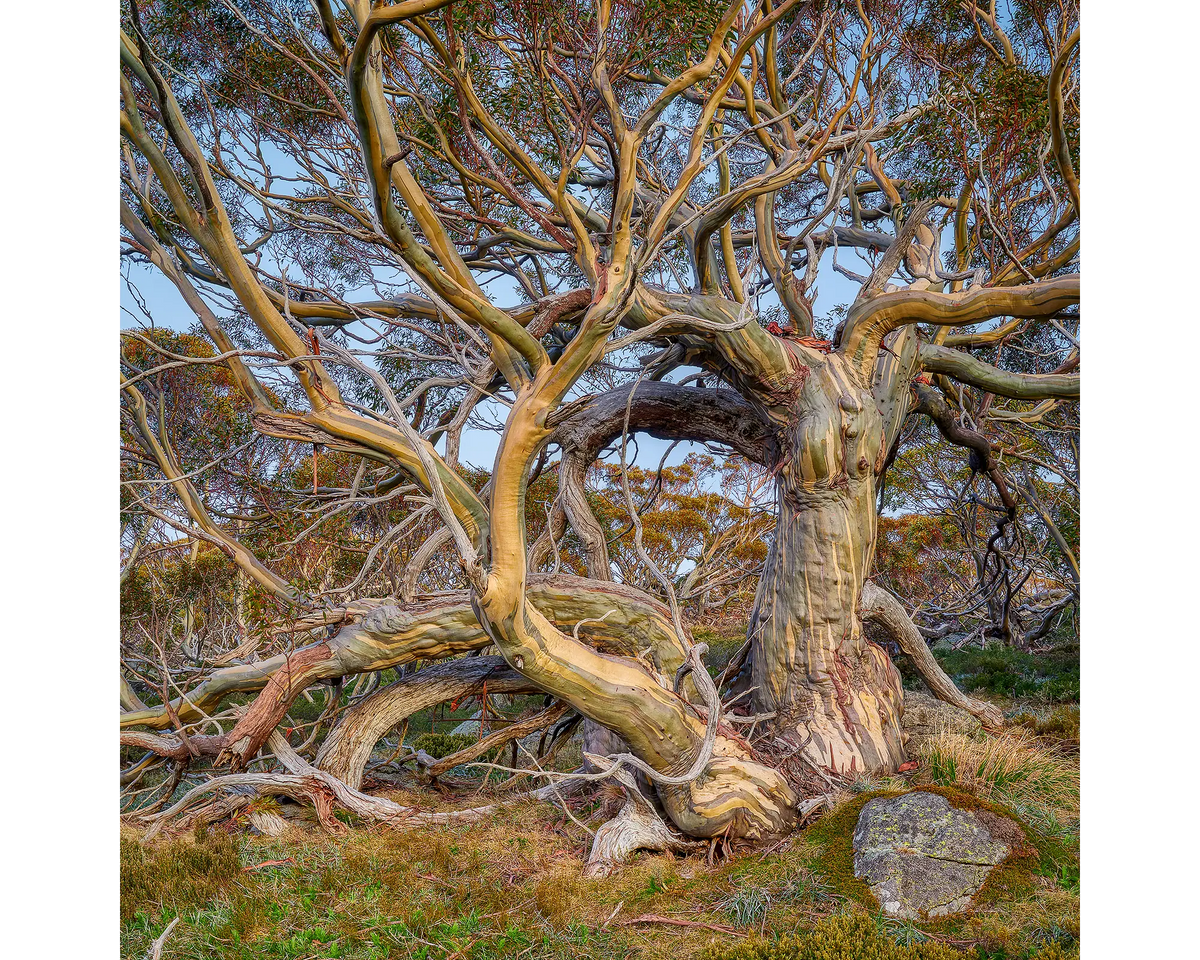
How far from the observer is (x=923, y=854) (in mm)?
4059

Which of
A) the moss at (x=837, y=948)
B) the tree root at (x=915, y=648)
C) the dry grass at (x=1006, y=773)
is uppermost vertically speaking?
the tree root at (x=915, y=648)

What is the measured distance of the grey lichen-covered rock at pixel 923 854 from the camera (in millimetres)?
3867

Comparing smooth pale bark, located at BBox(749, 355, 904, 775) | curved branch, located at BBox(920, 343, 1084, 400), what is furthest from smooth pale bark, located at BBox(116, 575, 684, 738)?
curved branch, located at BBox(920, 343, 1084, 400)

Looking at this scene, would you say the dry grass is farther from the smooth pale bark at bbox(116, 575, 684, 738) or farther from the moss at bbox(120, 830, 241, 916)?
the moss at bbox(120, 830, 241, 916)

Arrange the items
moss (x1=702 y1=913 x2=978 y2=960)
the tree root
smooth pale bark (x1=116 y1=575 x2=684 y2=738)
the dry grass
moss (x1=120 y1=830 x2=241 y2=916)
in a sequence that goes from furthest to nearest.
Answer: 1. the tree root
2. smooth pale bark (x1=116 y1=575 x2=684 y2=738)
3. the dry grass
4. moss (x1=120 y1=830 x2=241 y2=916)
5. moss (x1=702 y1=913 x2=978 y2=960)

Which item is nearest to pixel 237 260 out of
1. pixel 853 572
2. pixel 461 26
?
pixel 461 26

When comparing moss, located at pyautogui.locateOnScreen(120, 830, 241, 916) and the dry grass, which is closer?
moss, located at pyautogui.locateOnScreen(120, 830, 241, 916)

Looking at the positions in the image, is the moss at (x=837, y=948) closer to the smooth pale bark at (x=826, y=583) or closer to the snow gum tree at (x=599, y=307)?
the snow gum tree at (x=599, y=307)

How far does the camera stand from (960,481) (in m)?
14.2

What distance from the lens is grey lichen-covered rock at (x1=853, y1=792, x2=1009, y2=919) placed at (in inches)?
152

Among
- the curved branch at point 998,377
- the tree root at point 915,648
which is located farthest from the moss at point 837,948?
the curved branch at point 998,377

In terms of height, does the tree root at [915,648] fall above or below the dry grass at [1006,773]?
above

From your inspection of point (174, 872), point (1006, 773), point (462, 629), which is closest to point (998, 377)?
point (1006, 773)

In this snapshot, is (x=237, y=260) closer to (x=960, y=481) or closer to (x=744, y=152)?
(x=744, y=152)
